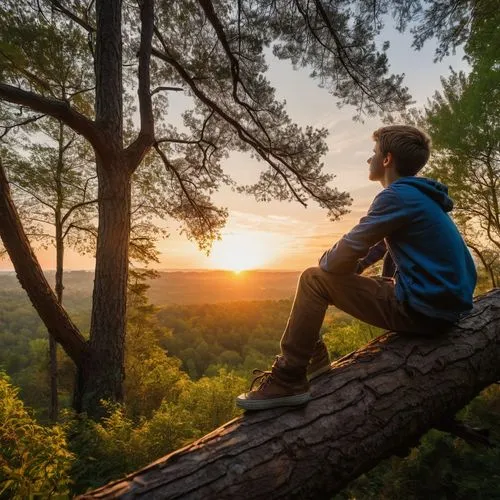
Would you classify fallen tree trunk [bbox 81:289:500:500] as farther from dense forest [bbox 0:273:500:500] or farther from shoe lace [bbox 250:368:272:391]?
dense forest [bbox 0:273:500:500]

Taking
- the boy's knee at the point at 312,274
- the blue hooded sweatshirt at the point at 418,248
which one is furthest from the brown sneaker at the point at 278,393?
the blue hooded sweatshirt at the point at 418,248

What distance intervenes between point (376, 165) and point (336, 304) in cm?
105

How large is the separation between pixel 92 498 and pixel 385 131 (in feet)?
8.56

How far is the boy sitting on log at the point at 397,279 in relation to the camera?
68.6 inches

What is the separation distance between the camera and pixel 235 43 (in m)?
6.22

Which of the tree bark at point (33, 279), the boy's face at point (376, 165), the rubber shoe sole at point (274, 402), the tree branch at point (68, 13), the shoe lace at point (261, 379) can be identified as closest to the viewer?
the rubber shoe sole at point (274, 402)

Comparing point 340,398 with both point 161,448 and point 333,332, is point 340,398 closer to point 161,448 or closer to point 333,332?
point 161,448

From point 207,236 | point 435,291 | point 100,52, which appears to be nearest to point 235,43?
point 100,52

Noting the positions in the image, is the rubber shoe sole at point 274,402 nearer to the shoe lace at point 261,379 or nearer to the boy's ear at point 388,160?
the shoe lace at point 261,379

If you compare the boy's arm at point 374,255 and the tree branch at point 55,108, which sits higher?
the tree branch at point 55,108

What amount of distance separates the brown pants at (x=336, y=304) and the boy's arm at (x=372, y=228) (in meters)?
0.16

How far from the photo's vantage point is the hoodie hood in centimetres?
185

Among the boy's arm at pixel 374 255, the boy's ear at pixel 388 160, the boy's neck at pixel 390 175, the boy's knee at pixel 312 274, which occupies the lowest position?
the boy's knee at pixel 312 274

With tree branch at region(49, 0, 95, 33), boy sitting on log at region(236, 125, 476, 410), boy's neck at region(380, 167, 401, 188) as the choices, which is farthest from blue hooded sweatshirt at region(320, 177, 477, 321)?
tree branch at region(49, 0, 95, 33)
